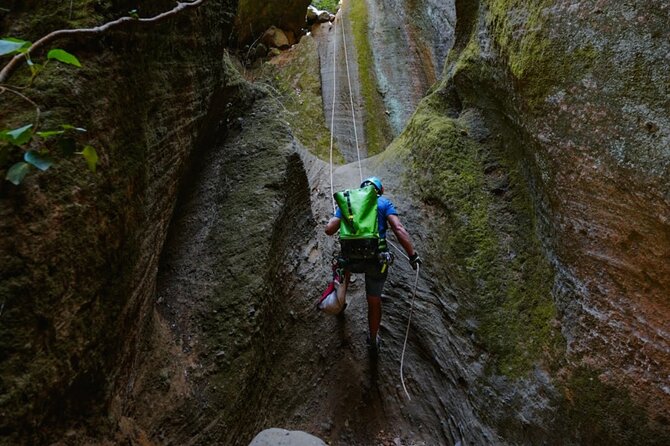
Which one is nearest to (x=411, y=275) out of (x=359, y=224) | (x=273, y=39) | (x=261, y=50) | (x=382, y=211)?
(x=382, y=211)

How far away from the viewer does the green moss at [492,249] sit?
14.4 feet

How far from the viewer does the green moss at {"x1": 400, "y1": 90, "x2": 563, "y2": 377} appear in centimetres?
439

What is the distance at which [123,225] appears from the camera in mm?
3102

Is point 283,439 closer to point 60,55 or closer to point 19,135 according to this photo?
point 19,135

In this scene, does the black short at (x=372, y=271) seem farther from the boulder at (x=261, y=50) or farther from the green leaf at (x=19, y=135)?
the boulder at (x=261, y=50)

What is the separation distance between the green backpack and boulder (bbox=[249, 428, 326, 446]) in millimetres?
1996

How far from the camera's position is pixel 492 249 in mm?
5039

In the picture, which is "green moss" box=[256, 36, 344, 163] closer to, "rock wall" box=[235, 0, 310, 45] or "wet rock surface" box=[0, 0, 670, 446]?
"rock wall" box=[235, 0, 310, 45]

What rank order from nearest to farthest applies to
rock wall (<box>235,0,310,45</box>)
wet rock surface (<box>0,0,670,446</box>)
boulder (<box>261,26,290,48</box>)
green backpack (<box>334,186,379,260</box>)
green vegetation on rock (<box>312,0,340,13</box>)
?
1. wet rock surface (<box>0,0,670,446</box>)
2. green backpack (<box>334,186,379,260</box>)
3. rock wall (<box>235,0,310,45</box>)
4. boulder (<box>261,26,290,48</box>)
5. green vegetation on rock (<box>312,0,340,13</box>)

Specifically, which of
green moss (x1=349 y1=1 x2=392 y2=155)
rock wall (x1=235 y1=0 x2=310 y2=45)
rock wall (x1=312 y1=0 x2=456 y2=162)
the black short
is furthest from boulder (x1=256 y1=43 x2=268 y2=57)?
the black short

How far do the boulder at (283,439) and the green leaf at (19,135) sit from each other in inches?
111

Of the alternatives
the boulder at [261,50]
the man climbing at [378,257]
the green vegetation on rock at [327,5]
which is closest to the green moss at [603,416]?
the man climbing at [378,257]

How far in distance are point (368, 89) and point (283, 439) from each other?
9277 millimetres

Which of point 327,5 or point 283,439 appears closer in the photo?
point 283,439
